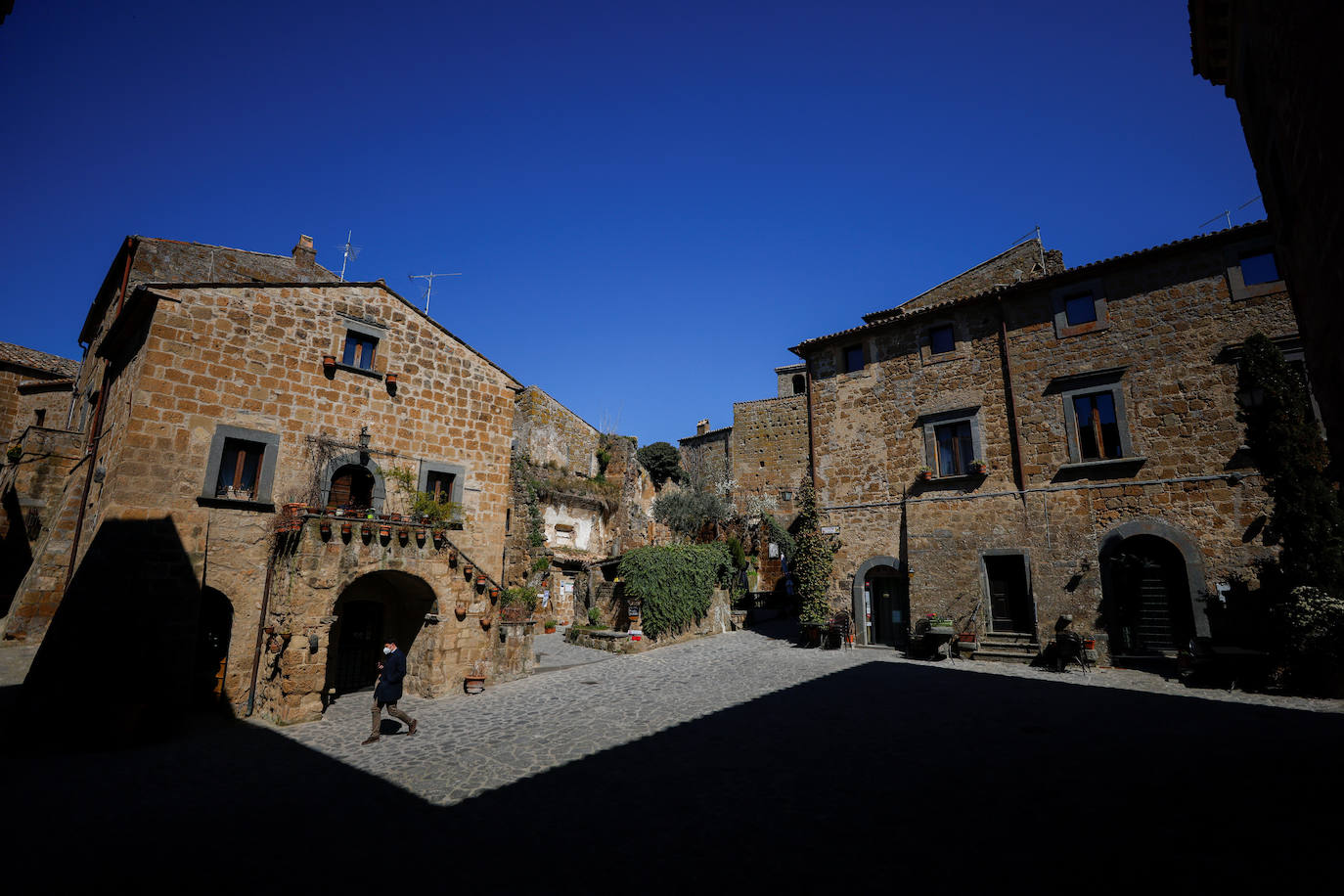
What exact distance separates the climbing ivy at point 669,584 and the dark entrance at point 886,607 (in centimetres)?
583

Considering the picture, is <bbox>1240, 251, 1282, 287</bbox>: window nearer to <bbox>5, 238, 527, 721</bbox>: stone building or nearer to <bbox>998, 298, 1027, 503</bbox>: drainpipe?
<bbox>998, 298, 1027, 503</bbox>: drainpipe

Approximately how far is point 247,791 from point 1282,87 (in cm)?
1440

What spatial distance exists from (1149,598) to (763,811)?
13656mm

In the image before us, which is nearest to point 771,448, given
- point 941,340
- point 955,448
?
point 941,340

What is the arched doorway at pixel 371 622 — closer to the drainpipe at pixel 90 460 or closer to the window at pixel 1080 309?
the drainpipe at pixel 90 460

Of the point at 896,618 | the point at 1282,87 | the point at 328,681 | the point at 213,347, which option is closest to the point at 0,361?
the point at 213,347

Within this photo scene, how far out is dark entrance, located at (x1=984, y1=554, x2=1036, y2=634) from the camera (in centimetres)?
1588

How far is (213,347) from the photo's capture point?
12398 mm

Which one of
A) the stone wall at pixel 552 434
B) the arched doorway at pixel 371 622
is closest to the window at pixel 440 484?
the arched doorway at pixel 371 622

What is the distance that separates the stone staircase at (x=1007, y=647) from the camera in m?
15.4

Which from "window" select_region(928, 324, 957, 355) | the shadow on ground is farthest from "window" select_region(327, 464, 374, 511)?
"window" select_region(928, 324, 957, 355)

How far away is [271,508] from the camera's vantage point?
1258cm

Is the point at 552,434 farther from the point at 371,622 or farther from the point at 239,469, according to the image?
the point at 239,469

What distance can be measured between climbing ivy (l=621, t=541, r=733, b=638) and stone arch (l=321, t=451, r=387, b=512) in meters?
8.84
